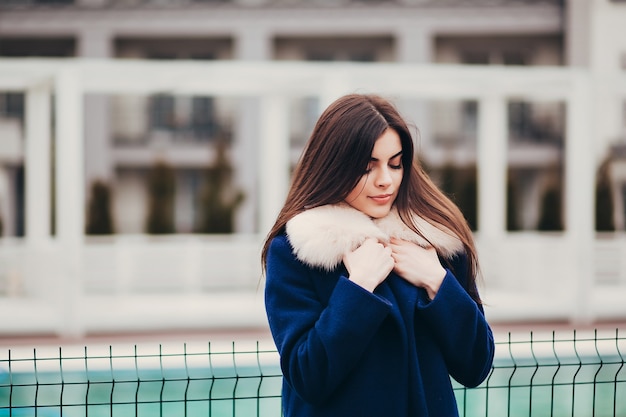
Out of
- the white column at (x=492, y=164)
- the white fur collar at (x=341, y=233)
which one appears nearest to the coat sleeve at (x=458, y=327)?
the white fur collar at (x=341, y=233)

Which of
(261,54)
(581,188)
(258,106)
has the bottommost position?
(581,188)

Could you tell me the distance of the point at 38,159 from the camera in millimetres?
9391

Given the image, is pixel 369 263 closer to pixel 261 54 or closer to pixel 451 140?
pixel 261 54

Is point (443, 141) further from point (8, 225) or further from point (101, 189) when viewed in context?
point (8, 225)

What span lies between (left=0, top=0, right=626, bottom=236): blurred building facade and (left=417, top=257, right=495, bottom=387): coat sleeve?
1620cm

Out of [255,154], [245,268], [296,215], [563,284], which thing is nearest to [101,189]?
[255,154]

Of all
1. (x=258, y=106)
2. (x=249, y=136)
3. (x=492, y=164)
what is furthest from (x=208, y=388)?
(x=258, y=106)

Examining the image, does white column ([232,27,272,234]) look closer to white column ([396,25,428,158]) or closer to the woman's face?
white column ([396,25,428,158])

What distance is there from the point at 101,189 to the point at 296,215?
14.4 metres

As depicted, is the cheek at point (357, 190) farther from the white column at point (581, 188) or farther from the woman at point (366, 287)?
the white column at point (581, 188)

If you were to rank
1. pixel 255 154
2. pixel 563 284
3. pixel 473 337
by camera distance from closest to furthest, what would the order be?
1. pixel 473 337
2. pixel 563 284
3. pixel 255 154

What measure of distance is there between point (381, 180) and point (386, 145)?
79mm

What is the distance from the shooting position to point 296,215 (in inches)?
70.7

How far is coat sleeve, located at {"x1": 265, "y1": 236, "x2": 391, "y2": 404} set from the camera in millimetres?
1610
